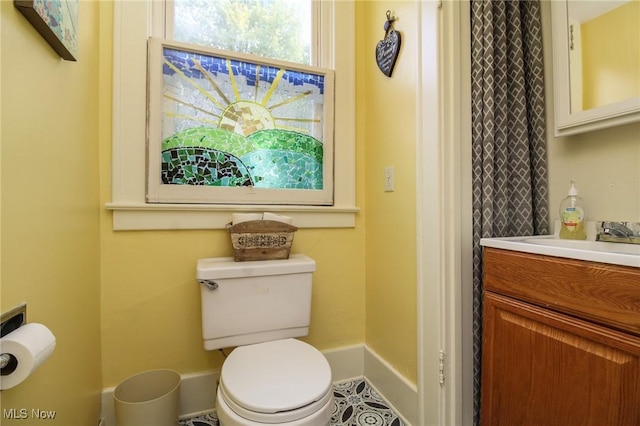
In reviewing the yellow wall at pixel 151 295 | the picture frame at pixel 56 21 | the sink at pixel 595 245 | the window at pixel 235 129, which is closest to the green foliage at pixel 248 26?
the window at pixel 235 129

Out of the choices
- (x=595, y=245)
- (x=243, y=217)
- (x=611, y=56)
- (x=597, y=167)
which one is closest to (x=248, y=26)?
(x=243, y=217)

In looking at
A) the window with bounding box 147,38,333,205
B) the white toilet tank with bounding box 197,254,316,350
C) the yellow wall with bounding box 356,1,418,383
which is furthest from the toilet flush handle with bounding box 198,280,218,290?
the yellow wall with bounding box 356,1,418,383

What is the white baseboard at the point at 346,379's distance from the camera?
1.26 meters

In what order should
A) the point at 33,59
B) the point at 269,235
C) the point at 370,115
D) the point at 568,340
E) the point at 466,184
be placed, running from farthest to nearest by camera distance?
the point at 370,115 < the point at 269,235 < the point at 466,184 < the point at 568,340 < the point at 33,59

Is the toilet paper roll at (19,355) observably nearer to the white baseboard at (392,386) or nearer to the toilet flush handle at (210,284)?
the toilet flush handle at (210,284)

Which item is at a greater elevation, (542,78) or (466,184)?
(542,78)

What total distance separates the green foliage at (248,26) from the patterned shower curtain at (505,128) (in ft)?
2.81

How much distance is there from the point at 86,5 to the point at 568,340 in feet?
5.98

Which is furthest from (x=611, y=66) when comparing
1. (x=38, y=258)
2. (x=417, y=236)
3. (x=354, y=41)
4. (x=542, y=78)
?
(x=38, y=258)

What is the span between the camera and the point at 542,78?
1.21m

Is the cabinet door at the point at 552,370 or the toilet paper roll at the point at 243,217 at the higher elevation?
the toilet paper roll at the point at 243,217

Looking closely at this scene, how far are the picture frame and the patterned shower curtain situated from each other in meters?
1.26

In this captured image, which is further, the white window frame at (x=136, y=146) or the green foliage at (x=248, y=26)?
the green foliage at (x=248, y=26)

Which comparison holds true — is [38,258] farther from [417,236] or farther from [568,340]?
[568,340]
